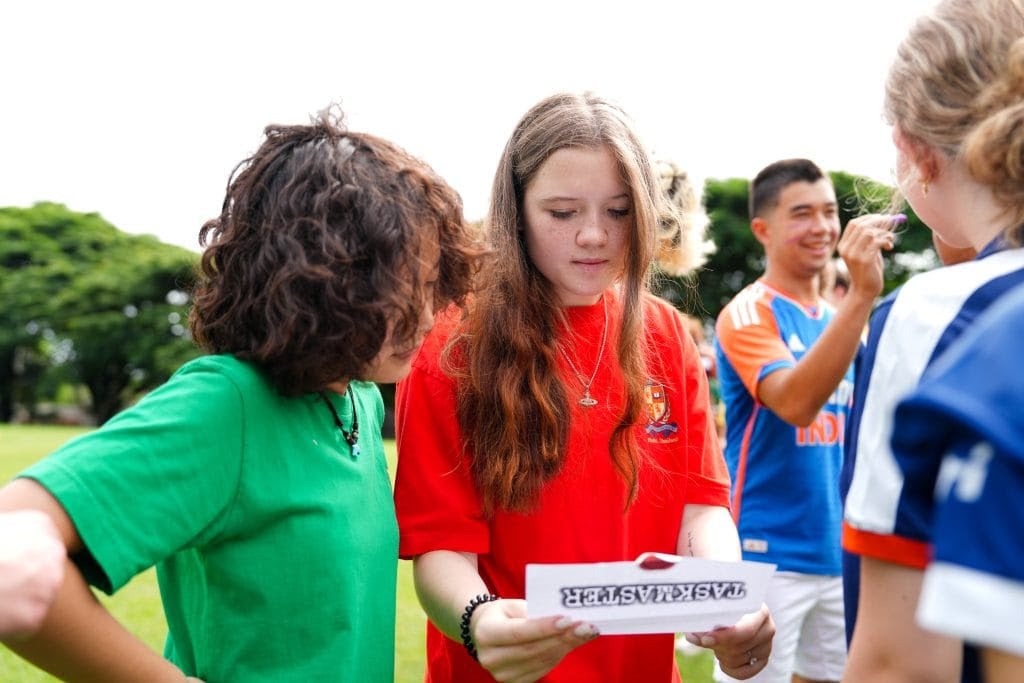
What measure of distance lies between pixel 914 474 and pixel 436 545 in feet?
3.73

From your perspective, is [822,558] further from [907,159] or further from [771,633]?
[907,159]

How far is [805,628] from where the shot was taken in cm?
396

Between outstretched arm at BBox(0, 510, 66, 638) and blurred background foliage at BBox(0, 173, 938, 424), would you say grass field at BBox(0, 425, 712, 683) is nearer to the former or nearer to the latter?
outstretched arm at BBox(0, 510, 66, 638)

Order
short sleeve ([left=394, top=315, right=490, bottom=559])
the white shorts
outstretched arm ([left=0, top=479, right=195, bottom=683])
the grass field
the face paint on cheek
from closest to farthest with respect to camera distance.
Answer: outstretched arm ([left=0, top=479, right=195, bottom=683]) → short sleeve ([left=394, top=315, right=490, bottom=559]) → the white shorts → the face paint on cheek → the grass field

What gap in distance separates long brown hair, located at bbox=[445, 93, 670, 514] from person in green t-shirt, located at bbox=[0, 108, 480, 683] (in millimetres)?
254

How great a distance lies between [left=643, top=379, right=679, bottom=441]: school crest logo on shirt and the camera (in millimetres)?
2191

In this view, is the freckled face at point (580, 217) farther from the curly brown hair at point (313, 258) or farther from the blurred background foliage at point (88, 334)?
the blurred background foliage at point (88, 334)

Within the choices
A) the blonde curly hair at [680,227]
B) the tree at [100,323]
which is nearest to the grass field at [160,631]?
the blonde curly hair at [680,227]

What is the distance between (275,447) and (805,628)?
296 centimetres

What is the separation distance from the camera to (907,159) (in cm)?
156

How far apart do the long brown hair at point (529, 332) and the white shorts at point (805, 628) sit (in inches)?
79.1

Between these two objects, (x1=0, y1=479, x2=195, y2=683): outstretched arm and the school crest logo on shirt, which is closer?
(x1=0, y1=479, x2=195, y2=683): outstretched arm

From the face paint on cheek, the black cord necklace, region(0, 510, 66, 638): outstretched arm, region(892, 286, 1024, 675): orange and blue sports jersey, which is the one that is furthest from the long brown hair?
the face paint on cheek

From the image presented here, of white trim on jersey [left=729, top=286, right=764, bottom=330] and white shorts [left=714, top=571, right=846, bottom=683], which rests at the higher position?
white trim on jersey [left=729, top=286, right=764, bottom=330]
